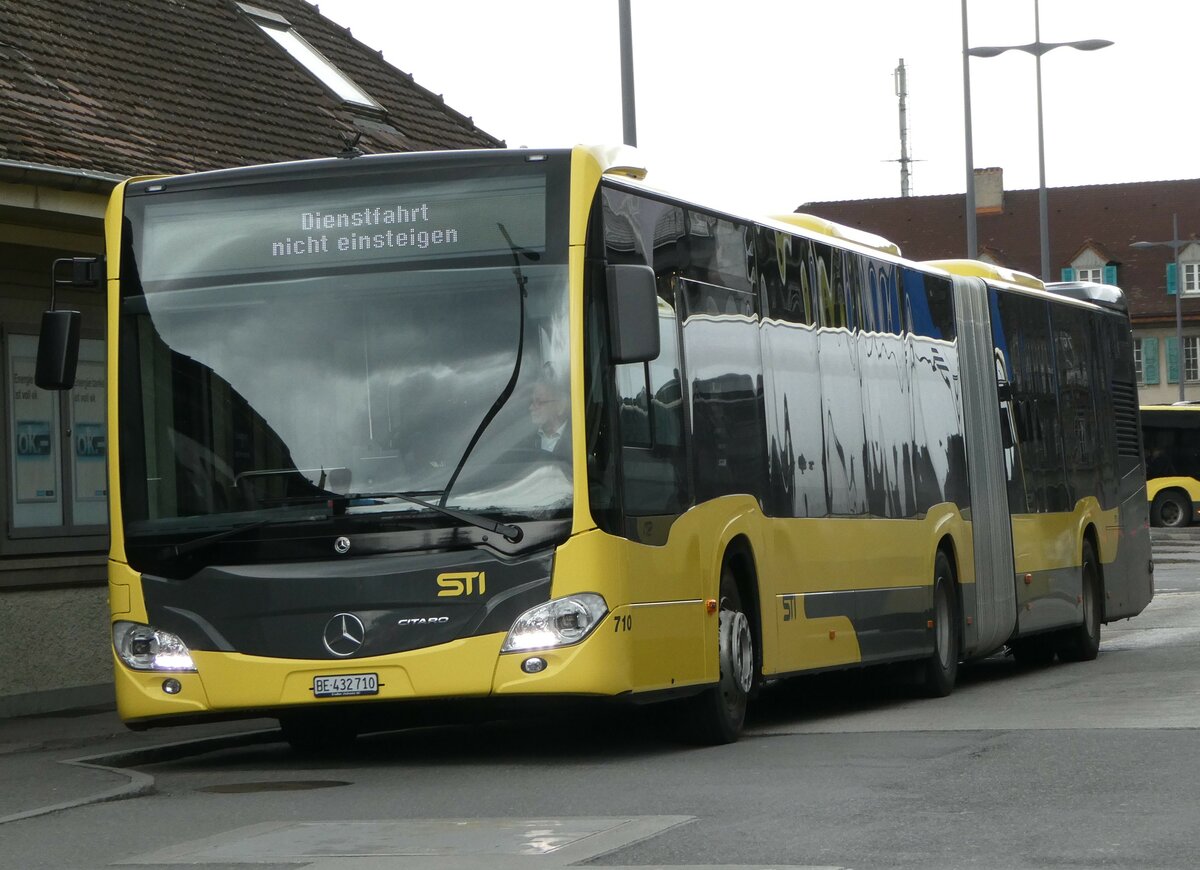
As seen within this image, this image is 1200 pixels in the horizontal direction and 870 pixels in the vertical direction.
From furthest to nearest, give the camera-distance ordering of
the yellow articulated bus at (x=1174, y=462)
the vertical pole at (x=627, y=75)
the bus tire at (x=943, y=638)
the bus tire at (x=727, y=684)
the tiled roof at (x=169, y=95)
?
the yellow articulated bus at (x=1174, y=462) < the vertical pole at (x=627, y=75) < the tiled roof at (x=169, y=95) < the bus tire at (x=943, y=638) < the bus tire at (x=727, y=684)

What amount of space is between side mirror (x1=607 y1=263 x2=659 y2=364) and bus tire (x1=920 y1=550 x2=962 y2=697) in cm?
634

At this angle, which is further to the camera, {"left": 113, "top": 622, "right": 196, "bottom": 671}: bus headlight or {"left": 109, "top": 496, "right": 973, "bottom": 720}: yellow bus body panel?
{"left": 113, "top": 622, "right": 196, "bottom": 671}: bus headlight

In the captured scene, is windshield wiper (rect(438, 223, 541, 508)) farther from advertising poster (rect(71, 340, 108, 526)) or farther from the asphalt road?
advertising poster (rect(71, 340, 108, 526))

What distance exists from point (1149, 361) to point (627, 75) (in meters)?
68.9

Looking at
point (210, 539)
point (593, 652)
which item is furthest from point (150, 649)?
point (593, 652)

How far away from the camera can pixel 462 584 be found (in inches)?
426

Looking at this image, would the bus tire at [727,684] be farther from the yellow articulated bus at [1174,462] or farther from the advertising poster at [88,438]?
the yellow articulated bus at [1174,462]

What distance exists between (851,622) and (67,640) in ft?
19.2

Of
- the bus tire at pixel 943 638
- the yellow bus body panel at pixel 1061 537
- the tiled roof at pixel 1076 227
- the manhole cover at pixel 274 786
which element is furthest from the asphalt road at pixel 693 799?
the tiled roof at pixel 1076 227

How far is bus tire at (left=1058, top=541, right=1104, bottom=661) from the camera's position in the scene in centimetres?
2064

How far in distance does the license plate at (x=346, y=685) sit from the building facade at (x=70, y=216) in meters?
4.42

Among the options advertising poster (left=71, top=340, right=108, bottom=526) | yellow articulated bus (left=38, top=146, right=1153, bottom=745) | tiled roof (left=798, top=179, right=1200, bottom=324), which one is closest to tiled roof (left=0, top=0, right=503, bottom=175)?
advertising poster (left=71, top=340, right=108, bottom=526)

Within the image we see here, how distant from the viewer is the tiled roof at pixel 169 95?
16906mm

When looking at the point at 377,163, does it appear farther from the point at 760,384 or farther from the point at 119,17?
the point at 119,17
